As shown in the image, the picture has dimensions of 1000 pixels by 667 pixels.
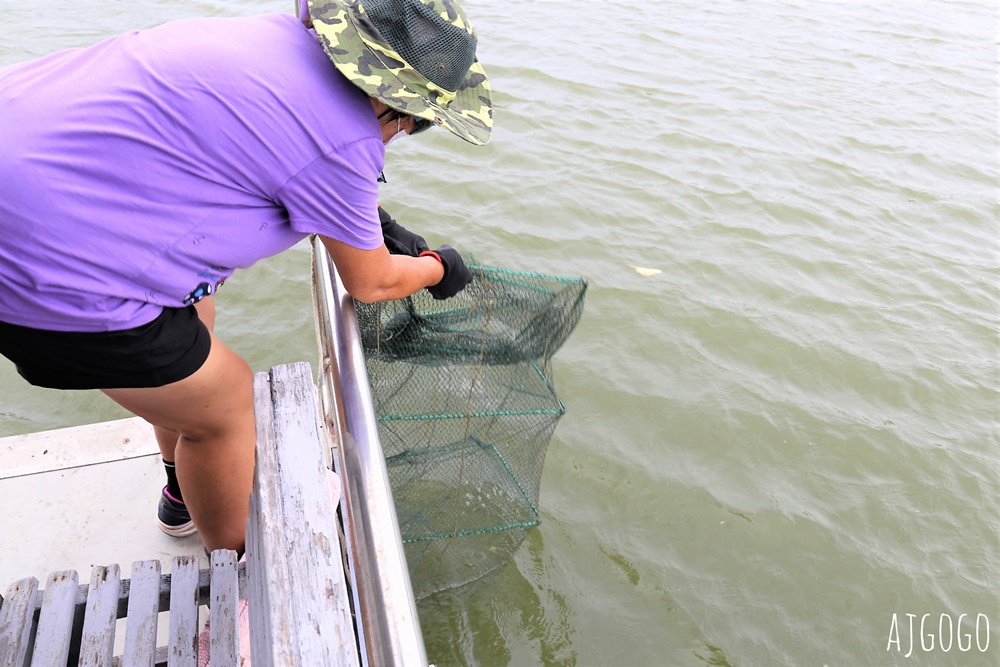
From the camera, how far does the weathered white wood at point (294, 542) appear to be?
1062 mm

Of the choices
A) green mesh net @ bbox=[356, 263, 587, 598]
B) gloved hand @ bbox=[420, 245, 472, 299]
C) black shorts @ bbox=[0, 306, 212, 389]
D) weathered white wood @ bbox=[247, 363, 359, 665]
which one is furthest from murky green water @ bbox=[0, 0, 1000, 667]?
weathered white wood @ bbox=[247, 363, 359, 665]

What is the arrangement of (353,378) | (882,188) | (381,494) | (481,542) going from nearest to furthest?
(381,494), (353,378), (481,542), (882,188)

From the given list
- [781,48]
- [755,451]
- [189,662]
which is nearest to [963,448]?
[755,451]

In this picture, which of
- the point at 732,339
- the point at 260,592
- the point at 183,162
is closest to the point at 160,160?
the point at 183,162

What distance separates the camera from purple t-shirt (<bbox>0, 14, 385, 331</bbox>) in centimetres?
139

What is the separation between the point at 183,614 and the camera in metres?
1.71

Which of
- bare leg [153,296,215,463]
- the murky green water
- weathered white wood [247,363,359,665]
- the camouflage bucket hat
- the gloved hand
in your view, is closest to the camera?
weathered white wood [247,363,359,665]

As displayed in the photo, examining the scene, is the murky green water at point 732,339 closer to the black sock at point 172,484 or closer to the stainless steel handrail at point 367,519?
the black sock at point 172,484

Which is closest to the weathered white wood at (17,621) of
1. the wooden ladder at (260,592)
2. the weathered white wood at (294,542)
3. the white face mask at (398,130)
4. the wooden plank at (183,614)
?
the wooden ladder at (260,592)

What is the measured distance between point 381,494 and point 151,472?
61.5 inches

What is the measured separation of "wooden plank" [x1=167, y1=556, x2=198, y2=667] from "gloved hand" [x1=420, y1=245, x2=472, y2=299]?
0.90m

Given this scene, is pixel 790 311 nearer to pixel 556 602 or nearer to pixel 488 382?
pixel 556 602

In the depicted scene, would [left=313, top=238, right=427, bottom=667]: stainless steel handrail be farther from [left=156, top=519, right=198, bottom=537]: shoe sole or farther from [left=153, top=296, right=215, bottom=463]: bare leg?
[left=156, top=519, right=198, bottom=537]: shoe sole

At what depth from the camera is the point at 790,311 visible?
468cm
